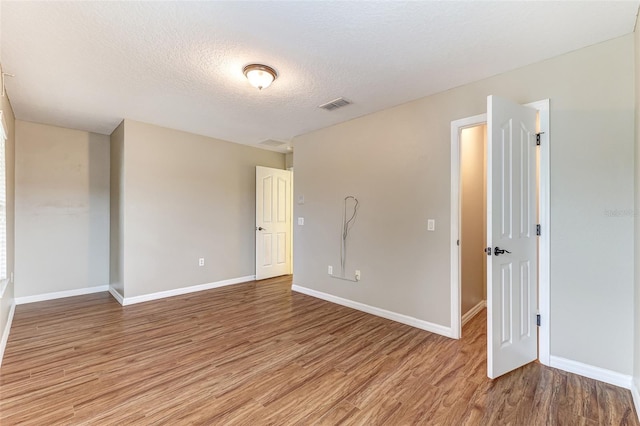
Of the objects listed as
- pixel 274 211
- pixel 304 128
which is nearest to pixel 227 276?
pixel 274 211

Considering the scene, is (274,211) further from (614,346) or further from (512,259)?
(614,346)

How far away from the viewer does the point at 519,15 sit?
1.79 m

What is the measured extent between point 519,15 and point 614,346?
235cm

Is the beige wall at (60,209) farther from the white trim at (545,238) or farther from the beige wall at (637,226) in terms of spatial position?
the beige wall at (637,226)

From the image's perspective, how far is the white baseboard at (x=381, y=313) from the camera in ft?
9.54

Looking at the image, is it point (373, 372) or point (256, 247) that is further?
point (256, 247)

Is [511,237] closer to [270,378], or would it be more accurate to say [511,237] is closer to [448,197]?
[448,197]

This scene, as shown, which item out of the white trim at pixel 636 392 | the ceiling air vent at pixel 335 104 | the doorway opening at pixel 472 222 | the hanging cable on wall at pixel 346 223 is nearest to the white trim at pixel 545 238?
the white trim at pixel 636 392

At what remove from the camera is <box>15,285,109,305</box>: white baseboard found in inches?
150

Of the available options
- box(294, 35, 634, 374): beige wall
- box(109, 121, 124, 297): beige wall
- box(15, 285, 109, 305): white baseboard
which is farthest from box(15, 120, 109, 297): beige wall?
box(294, 35, 634, 374): beige wall

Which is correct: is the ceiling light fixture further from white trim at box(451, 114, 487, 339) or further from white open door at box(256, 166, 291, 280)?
white open door at box(256, 166, 291, 280)

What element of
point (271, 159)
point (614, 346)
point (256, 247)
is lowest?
point (614, 346)

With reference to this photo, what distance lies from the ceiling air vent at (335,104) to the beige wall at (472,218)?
4.61ft

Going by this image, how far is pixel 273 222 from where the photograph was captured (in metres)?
5.37
